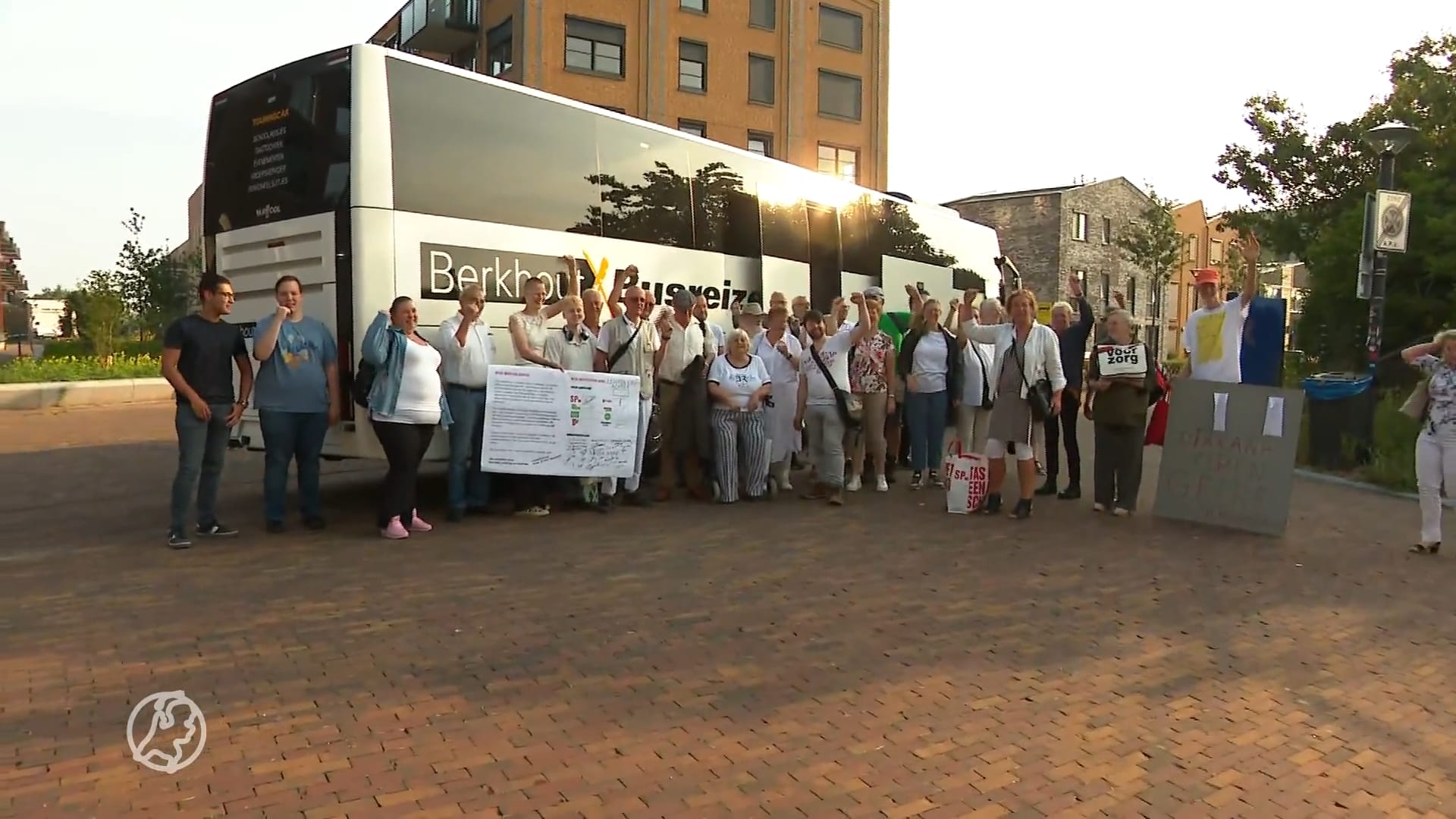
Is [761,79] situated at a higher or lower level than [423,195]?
higher

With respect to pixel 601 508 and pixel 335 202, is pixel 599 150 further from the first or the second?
pixel 601 508

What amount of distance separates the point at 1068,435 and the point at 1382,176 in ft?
22.7

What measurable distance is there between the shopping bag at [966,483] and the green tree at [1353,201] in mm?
10667

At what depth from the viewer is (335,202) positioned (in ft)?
25.1

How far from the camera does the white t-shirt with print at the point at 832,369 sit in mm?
9375

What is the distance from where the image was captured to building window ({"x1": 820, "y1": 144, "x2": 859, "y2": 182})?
132 ft

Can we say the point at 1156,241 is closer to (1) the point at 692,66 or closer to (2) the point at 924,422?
(1) the point at 692,66

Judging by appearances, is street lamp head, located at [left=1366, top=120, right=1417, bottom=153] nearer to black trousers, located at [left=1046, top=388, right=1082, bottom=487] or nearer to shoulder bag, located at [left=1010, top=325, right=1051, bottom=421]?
black trousers, located at [left=1046, top=388, right=1082, bottom=487]

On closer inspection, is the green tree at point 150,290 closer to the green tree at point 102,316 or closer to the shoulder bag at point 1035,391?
the green tree at point 102,316

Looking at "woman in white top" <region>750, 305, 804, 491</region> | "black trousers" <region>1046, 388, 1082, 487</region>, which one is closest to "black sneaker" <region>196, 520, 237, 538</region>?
"woman in white top" <region>750, 305, 804, 491</region>

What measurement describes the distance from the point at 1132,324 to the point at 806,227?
200 inches

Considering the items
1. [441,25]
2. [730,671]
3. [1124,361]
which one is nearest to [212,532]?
[730,671]

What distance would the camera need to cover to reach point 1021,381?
27.7 feet

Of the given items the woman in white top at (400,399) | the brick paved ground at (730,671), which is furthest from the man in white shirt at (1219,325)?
the woman in white top at (400,399)
